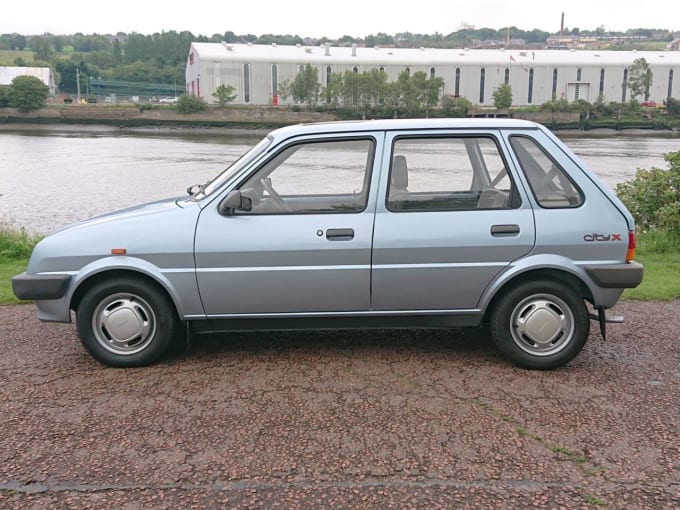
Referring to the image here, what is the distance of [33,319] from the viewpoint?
6.28m

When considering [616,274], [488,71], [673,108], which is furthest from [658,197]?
[488,71]

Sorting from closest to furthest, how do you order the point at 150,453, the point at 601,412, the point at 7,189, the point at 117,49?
1. the point at 150,453
2. the point at 601,412
3. the point at 7,189
4. the point at 117,49

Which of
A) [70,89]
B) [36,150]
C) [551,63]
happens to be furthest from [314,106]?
[70,89]

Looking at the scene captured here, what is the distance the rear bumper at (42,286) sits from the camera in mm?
4660

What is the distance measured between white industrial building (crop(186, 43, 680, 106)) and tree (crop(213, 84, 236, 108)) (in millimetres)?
7085

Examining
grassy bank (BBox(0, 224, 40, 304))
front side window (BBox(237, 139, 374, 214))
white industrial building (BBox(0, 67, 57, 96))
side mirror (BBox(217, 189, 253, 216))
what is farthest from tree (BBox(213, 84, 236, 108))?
side mirror (BBox(217, 189, 253, 216))

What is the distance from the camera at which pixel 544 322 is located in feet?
15.6

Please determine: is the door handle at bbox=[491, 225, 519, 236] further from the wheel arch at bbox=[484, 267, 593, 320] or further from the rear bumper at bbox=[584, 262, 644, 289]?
the rear bumper at bbox=[584, 262, 644, 289]

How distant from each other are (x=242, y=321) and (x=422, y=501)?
6.88 ft

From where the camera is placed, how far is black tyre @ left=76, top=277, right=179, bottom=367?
15.4 feet

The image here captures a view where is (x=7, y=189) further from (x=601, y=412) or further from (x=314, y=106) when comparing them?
(x=314, y=106)

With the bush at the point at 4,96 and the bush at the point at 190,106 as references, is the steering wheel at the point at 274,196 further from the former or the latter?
the bush at the point at 4,96

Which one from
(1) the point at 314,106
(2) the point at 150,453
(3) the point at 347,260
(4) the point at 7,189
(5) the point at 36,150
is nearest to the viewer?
(2) the point at 150,453

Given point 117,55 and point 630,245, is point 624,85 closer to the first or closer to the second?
point 630,245
